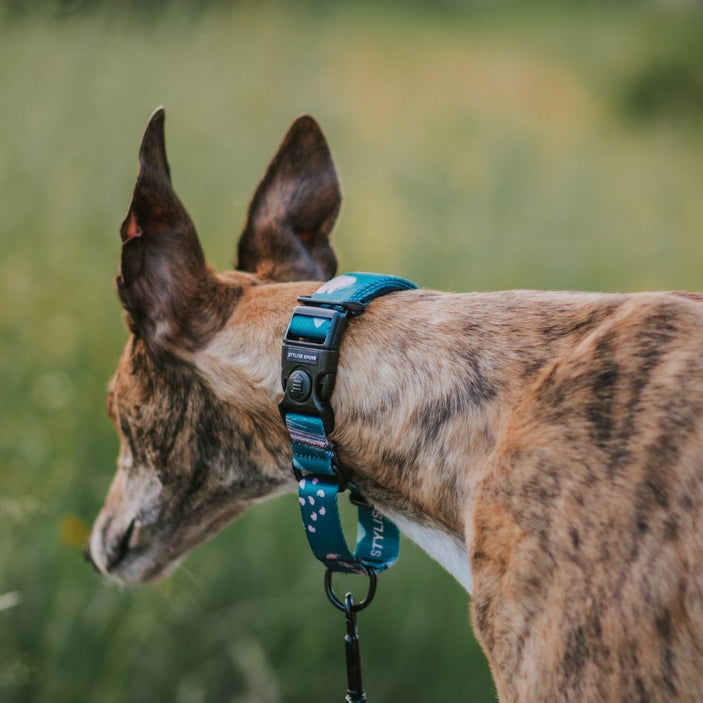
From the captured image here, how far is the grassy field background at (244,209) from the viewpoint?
299cm

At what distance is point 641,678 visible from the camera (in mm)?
1345

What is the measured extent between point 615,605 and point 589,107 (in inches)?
293

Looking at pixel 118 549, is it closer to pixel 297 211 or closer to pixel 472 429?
pixel 297 211

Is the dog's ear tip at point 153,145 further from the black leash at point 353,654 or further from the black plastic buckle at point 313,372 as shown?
the black leash at point 353,654

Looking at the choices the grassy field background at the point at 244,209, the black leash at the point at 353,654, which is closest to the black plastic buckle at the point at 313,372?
the black leash at the point at 353,654

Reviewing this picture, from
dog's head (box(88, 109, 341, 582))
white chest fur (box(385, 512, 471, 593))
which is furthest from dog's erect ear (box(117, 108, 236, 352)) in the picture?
white chest fur (box(385, 512, 471, 593))

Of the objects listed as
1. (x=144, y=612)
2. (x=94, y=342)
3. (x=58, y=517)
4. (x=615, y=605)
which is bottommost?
(x=144, y=612)

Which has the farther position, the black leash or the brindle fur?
the black leash

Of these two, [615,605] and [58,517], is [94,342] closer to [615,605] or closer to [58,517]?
[58,517]

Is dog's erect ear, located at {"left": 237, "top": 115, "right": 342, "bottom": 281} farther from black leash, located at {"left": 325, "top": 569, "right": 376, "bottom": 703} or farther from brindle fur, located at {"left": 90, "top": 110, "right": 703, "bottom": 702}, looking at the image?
black leash, located at {"left": 325, "top": 569, "right": 376, "bottom": 703}

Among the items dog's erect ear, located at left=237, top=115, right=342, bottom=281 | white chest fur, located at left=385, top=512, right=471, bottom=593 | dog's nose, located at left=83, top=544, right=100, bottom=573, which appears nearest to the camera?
white chest fur, located at left=385, top=512, right=471, bottom=593

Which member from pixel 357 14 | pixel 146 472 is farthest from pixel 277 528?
pixel 357 14

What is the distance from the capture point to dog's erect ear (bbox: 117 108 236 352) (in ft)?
6.63

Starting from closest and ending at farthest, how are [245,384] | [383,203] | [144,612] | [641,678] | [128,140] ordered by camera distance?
[641,678]
[245,384]
[144,612]
[128,140]
[383,203]
